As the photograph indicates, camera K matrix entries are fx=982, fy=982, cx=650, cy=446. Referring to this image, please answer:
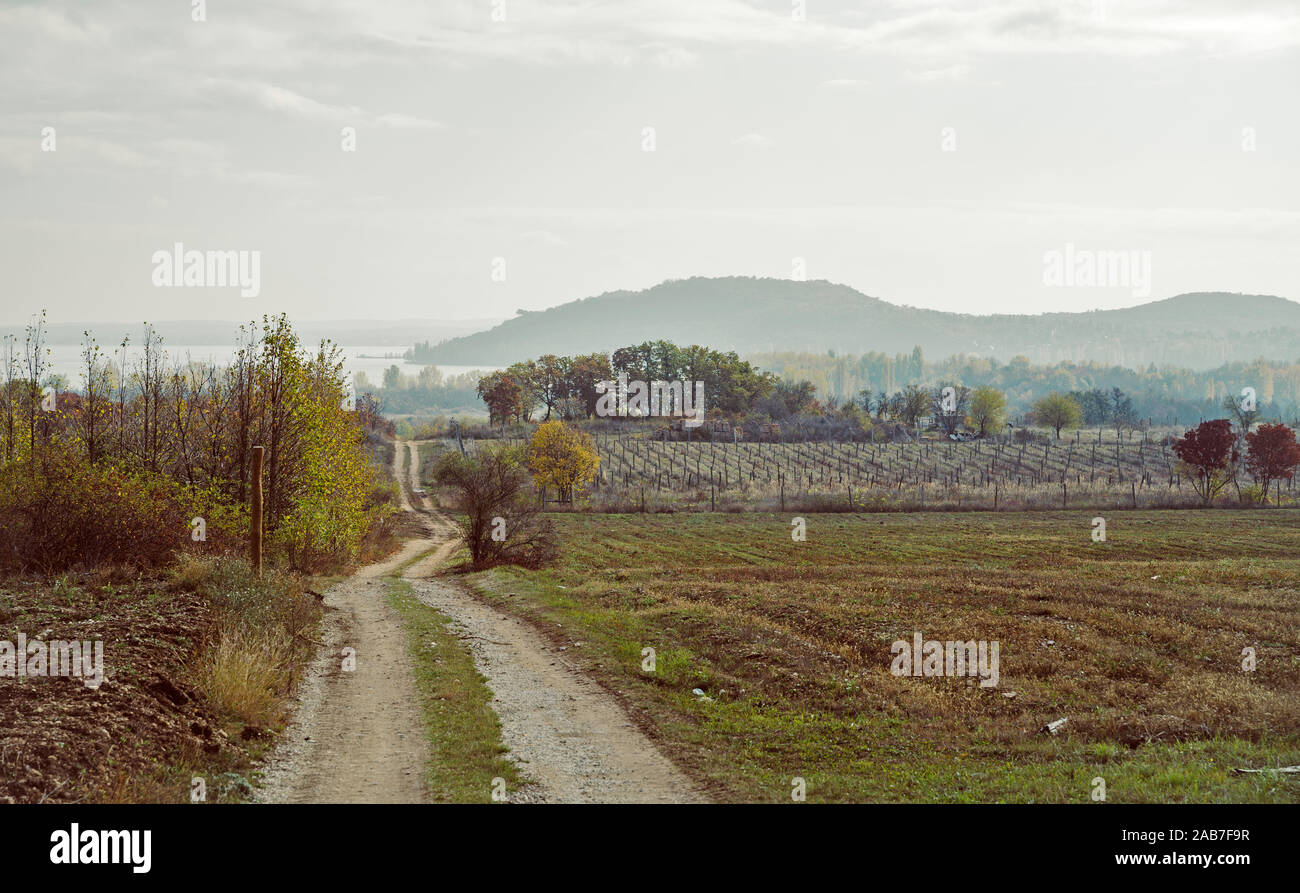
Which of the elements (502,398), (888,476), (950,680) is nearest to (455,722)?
(950,680)

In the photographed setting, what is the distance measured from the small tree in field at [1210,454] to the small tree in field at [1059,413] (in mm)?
75600

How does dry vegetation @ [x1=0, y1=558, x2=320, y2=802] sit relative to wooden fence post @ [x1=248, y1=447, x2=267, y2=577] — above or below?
below

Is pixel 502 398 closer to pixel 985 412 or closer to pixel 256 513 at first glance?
pixel 985 412

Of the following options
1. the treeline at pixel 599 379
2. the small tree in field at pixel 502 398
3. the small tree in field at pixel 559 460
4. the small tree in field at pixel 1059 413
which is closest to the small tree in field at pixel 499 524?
the small tree in field at pixel 559 460

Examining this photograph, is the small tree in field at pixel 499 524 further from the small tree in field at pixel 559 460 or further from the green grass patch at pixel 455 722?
the small tree in field at pixel 559 460

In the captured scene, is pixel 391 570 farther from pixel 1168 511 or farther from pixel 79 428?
pixel 1168 511

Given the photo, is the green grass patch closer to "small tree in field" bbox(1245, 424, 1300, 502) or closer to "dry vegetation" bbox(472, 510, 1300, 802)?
"dry vegetation" bbox(472, 510, 1300, 802)

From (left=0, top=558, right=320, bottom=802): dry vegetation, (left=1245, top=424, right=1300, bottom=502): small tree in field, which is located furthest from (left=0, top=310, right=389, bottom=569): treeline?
(left=1245, top=424, right=1300, bottom=502): small tree in field

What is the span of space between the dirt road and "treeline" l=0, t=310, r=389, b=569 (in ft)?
17.9

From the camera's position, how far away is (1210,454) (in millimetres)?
95875

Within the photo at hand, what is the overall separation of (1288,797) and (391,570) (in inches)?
1465

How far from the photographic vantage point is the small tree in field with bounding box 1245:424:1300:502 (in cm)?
9644

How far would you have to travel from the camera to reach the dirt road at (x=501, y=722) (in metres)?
11.4
